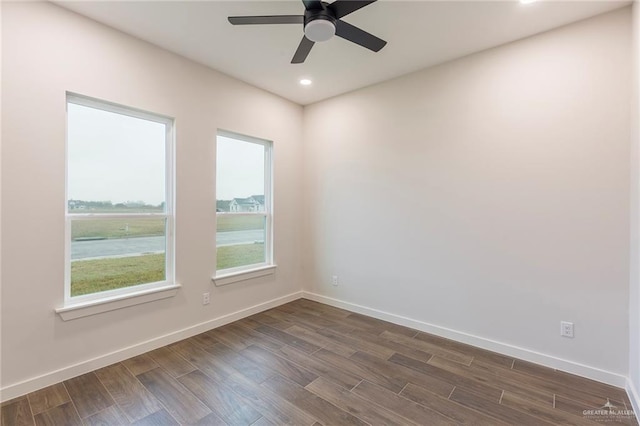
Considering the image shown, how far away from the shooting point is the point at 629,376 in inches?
84.0

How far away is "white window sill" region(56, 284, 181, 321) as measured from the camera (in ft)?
7.40

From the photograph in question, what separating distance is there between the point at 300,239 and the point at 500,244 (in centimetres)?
256

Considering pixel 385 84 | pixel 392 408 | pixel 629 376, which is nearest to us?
pixel 392 408

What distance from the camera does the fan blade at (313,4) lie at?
1.80 metres

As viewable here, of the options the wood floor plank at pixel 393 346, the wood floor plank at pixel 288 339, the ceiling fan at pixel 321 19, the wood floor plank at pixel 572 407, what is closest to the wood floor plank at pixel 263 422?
the wood floor plank at pixel 288 339

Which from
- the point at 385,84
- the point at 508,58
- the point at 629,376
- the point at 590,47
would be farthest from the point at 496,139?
the point at 629,376

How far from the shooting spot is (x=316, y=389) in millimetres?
2143

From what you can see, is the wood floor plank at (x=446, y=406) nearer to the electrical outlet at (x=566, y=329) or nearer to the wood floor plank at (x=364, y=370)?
the wood floor plank at (x=364, y=370)

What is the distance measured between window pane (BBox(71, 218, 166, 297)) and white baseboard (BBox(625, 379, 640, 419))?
12.5 ft

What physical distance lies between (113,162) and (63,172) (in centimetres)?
41

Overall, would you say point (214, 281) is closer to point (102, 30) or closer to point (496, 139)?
point (102, 30)

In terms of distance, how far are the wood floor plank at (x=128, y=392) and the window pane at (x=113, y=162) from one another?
1.33 metres

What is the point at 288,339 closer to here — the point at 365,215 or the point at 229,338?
the point at 229,338

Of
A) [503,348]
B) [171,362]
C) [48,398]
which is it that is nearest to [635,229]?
[503,348]
